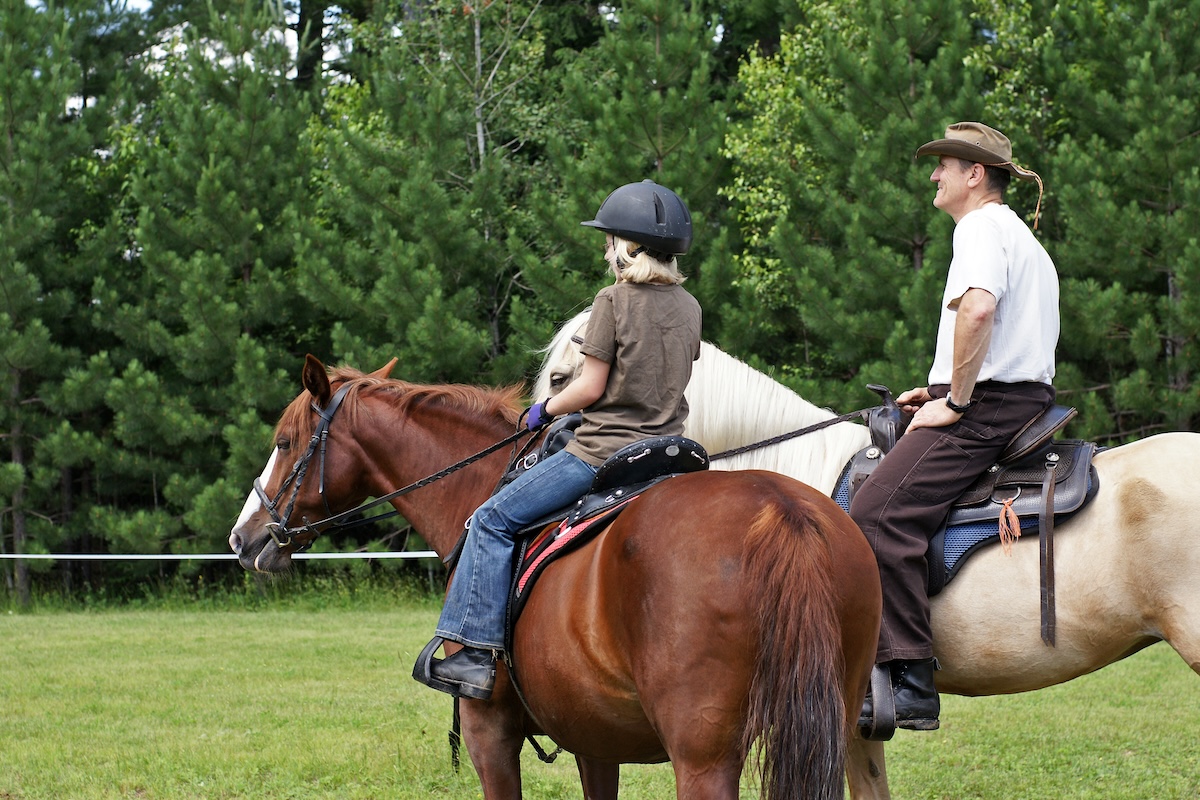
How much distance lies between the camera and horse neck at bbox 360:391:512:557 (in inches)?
169

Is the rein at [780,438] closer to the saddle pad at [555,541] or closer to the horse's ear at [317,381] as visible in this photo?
the saddle pad at [555,541]

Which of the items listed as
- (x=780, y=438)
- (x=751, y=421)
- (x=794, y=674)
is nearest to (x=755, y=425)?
(x=751, y=421)

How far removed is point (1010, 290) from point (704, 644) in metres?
1.87

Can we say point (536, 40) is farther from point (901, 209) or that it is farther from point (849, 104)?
point (901, 209)

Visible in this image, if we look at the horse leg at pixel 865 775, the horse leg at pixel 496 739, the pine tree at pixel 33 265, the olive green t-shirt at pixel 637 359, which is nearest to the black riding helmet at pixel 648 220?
the olive green t-shirt at pixel 637 359

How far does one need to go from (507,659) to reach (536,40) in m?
15.1

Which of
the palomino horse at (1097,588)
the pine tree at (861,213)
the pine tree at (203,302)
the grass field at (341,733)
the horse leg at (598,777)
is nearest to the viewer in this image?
the palomino horse at (1097,588)

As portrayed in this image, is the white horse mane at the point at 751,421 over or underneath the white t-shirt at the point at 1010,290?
underneath

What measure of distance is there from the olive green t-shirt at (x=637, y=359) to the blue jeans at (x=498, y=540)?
0.30ft

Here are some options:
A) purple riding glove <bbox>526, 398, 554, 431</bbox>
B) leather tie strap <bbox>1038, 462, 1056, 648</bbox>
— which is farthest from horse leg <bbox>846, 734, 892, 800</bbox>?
purple riding glove <bbox>526, 398, 554, 431</bbox>

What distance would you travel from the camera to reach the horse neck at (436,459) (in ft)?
14.1

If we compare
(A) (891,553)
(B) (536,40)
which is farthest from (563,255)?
(A) (891,553)

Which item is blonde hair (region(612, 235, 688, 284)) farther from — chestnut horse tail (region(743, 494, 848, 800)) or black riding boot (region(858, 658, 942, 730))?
black riding boot (region(858, 658, 942, 730))

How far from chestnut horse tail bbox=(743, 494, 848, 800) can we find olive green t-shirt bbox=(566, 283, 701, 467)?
944 millimetres
